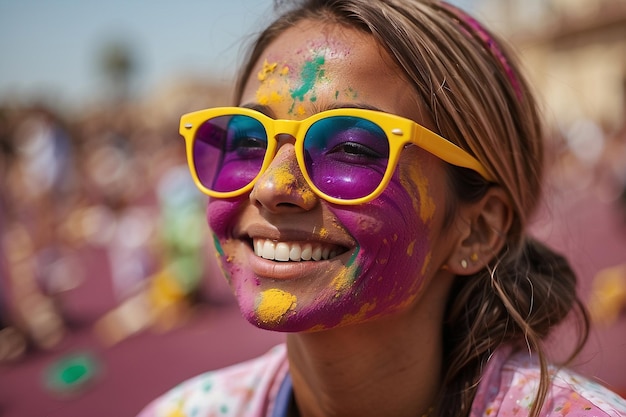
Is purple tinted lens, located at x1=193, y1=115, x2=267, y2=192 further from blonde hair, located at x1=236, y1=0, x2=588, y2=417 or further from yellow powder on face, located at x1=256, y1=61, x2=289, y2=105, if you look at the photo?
blonde hair, located at x1=236, y1=0, x2=588, y2=417

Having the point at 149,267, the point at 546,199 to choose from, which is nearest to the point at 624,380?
the point at 546,199

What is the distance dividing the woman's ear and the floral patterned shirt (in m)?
0.27

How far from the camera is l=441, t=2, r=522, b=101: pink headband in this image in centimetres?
178

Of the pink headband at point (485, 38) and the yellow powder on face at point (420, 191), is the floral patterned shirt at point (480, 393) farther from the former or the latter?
the pink headband at point (485, 38)

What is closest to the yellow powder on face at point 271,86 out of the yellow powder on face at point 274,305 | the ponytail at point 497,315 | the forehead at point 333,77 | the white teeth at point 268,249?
the forehead at point 333,77

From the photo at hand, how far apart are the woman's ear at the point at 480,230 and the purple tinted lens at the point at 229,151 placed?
0.60 metres

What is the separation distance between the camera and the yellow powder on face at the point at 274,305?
1.47 metres

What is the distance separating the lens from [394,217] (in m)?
1.51

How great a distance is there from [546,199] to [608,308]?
14.2 ft

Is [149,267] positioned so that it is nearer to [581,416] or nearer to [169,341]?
[169,341]

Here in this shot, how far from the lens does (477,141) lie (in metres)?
1.64

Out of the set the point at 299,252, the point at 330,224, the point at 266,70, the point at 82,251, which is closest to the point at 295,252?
the point at 299,252

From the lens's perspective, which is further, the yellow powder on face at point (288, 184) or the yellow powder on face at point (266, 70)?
the yellow powder on face at point (266, 70)

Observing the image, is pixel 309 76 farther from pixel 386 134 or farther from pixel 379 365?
pixel 379 365
